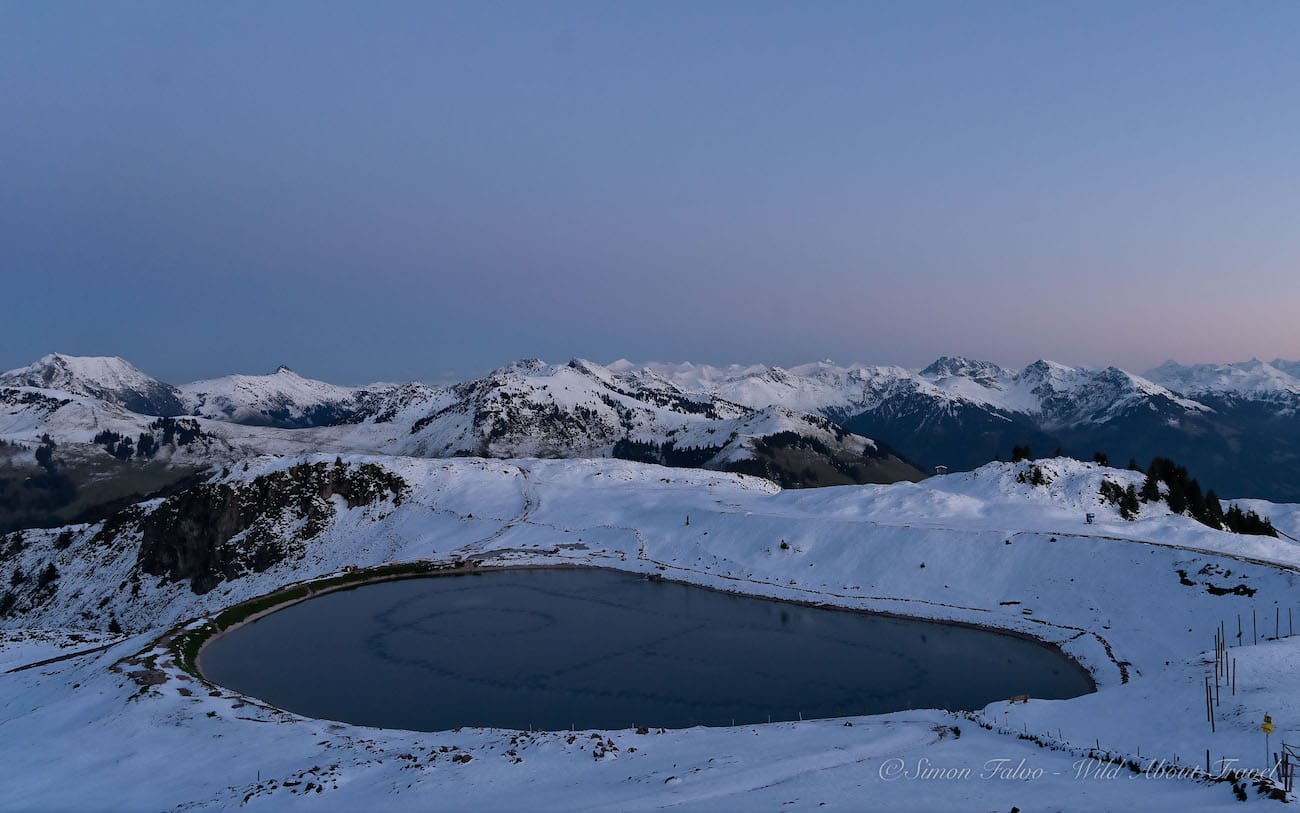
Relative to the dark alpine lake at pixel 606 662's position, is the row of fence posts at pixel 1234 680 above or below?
above

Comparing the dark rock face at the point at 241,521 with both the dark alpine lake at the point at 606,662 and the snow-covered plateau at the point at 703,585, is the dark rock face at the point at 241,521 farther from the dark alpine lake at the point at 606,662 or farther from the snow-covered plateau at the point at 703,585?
the dark alpine lake at the point at 606,662

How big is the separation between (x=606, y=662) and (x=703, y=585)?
2515 centimetres

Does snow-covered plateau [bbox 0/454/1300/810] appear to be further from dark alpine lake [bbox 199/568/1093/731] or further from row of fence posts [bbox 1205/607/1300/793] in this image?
dark alpine lake [bbox 199/568/1093/731]

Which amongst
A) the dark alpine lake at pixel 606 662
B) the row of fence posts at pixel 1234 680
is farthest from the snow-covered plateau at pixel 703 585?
the dark alpine lake at pixel 606 662

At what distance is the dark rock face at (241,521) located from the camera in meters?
93.9

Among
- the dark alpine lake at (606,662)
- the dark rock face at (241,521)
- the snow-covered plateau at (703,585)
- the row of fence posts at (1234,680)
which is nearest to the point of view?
the row of fence posts at (1234,680)

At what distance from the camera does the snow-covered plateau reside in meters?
29.3

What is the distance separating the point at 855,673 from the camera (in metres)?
50.9

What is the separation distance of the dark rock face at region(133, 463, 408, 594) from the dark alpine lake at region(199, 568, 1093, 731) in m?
28.9

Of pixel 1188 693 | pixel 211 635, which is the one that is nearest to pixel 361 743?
pixel 211 635

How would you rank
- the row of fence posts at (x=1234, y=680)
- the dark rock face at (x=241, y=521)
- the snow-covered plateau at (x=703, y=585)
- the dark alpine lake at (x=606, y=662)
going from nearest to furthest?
the row of fence posts at (x=1234, y=680) → the snow-covered plateau at (x=703, y=585) → the dark alpine lake at (x=606, y=662) → the dark rock face at (x=241, y=521)

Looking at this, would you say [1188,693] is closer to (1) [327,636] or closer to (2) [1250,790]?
(2) [1250,790]

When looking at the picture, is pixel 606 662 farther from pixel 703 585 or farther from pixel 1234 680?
pixel 1234 680

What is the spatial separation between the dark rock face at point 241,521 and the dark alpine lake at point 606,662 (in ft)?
94.8
